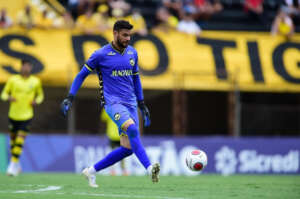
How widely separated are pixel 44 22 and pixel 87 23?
4.16ft

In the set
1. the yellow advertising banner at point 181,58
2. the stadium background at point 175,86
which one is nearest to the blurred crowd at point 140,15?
the stadium background at point 175,86

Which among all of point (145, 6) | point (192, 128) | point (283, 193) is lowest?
point (283, 193)

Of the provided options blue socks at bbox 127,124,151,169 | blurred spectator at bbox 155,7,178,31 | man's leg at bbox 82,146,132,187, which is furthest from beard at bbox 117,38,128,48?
blurred spectator at bbox 155,7,178,31

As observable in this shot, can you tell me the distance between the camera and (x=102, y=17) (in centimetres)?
1898

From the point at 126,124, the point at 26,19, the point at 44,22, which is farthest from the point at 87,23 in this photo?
the point at 126,124

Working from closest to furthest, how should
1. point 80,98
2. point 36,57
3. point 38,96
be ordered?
point 38,96, point 36,57, point 80,98

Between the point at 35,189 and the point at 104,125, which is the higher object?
the point at 104,125

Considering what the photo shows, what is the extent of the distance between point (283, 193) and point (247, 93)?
12.8 m

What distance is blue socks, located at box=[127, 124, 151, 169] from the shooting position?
8352 millimetres

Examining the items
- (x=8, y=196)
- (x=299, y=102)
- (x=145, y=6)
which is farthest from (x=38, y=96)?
(x=299, y=102)

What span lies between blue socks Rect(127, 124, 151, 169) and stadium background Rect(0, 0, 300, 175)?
8.51 metres

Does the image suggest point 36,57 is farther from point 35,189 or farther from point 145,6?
point 35,189

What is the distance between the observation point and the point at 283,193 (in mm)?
8430

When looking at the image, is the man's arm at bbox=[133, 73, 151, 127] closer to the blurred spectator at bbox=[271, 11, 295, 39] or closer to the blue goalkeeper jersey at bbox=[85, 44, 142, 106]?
the blue goalkeeper jersey at bbox=[85, 44, 142, 106]
